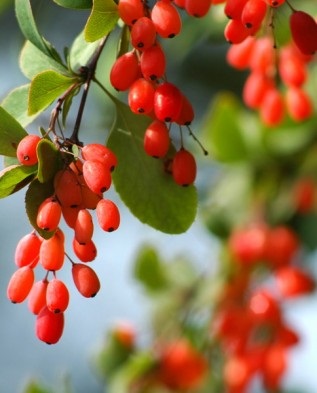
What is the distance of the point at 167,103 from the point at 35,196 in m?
0.17

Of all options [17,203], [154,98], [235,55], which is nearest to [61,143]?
[154,98]

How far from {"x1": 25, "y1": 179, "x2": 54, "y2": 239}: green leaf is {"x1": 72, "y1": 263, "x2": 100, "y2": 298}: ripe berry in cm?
5

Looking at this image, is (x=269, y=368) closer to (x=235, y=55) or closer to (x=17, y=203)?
(x=235, y=55)

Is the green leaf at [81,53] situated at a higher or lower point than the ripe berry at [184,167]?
higher

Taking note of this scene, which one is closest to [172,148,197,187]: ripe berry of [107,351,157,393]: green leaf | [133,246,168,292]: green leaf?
[107,351,157,393]: green leaf

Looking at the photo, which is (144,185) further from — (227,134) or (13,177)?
(227,134)

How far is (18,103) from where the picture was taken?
49.9 inches

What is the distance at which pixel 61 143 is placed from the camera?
1.15 meters

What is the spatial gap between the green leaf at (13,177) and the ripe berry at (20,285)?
11 cm

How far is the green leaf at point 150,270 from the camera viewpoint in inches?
120

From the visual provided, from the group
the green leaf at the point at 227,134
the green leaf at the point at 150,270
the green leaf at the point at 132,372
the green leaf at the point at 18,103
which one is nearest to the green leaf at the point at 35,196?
the green leaf at the point at 18,103

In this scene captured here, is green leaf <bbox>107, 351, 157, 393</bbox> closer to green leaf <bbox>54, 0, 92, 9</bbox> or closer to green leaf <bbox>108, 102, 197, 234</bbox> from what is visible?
green leaf <bbox>108, 102, 197, 234</bbox>

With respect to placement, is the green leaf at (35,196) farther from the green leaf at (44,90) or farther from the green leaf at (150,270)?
the green leaf at (150,270)

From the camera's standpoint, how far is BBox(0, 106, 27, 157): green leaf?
1162 millimetres
